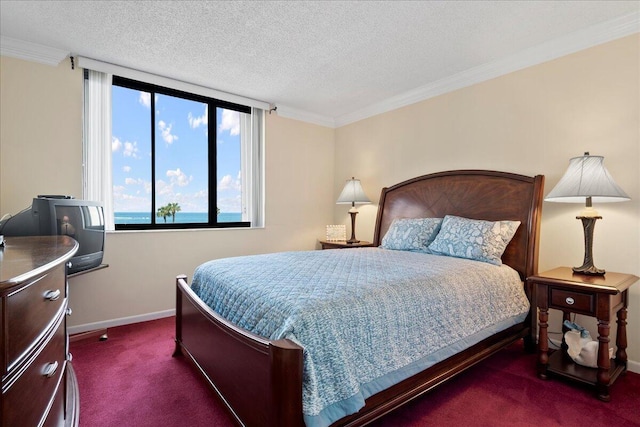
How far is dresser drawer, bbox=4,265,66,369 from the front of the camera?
82 centimetres

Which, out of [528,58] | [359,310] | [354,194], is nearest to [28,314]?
[359,310]

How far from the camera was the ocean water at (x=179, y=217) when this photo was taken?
334 centimetres

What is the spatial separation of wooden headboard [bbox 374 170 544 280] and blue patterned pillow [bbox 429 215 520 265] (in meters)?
0.13

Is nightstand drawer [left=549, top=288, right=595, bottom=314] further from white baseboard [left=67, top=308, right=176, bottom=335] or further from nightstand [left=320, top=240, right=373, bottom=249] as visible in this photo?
white baseboard [left=67, top=308, right=176, bottom=335]

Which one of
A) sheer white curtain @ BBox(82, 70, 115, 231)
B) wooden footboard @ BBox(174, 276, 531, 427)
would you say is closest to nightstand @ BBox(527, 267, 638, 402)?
wooden footboard @ BBox(174, 276, 531, 427)

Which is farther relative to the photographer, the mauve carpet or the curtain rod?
the curtain rod

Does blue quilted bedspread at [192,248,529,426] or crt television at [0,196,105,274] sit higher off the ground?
crt television at [0,196,105,274]

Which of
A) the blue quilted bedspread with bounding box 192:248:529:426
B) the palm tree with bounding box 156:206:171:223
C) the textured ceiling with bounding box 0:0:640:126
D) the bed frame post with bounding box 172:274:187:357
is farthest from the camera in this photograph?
the palm tree with bounding box 156:206:171:223

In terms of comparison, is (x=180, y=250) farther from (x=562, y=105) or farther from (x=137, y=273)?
(x=562, y=105)

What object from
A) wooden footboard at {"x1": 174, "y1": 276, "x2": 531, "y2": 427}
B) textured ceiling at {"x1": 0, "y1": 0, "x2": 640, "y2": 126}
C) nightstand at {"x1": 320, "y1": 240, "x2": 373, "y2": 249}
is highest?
textured ceiling at {"x1": 0, "y1": 0, "x2": 640, "y2": 126}

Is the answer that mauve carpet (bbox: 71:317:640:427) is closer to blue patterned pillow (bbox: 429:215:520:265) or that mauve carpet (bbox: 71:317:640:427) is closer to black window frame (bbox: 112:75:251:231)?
blue patterned pillow (bbox: 429:215:520:265)

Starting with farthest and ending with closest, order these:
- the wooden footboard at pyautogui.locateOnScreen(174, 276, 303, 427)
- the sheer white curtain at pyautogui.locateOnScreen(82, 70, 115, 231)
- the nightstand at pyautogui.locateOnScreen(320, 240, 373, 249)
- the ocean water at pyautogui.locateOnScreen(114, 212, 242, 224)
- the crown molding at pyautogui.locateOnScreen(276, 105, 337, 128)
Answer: the crown molding at pyautogui.locateOnScreen(276, 105, 337, 128), the nightstand at pyautogui.locateOnScreen(320, 240, 373, 249), the ocean water at pyautogui.locateOnScreen(114, 212, 242, 224), the sheer white curtain at pyautogui.locateOnScreen(82, 70, 115, 231), the wooden footboard at pyautogui.locateOnScreen(174, 276, 303, 427)

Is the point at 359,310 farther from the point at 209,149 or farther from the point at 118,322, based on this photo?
the point at 209,149

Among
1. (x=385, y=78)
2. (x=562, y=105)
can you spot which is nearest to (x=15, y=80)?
(x=385, y=78)
